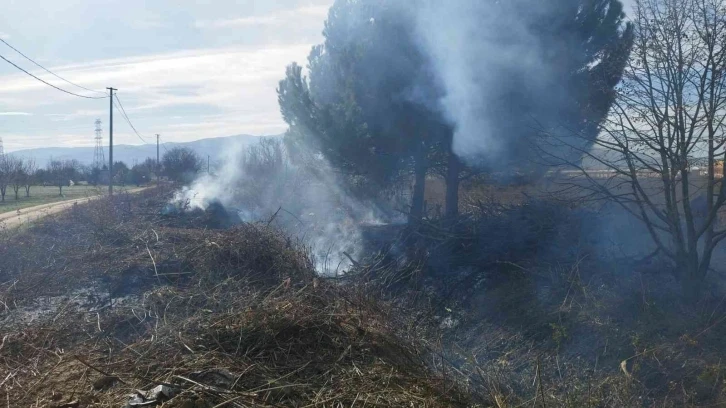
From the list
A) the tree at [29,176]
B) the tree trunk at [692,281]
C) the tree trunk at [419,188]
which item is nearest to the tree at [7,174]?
the tree at [29,176]

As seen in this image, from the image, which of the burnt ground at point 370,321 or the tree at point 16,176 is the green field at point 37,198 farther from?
the burnt ground at point 370,321

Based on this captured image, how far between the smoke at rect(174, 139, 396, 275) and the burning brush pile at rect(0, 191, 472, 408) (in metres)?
2.31

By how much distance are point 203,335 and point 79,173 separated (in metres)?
60.8

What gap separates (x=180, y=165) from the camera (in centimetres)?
4394

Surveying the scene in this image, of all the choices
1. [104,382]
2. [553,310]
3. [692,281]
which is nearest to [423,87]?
[553,310]

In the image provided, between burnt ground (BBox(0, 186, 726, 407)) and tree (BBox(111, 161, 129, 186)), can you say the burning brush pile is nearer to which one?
burnt ground (BBox(0, 186, 726, 407))

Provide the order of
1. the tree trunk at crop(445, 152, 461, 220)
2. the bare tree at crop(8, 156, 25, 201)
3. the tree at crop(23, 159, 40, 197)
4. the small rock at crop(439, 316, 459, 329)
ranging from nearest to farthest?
the small rock at crop(439, 316, 459, 329), the tree trunk at crop(445, 152, 461, 220), the bare tree at crop(8, 156, 25, 201), the tree at crop(23, 159, 40, 197)

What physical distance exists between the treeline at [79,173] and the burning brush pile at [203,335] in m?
24.4

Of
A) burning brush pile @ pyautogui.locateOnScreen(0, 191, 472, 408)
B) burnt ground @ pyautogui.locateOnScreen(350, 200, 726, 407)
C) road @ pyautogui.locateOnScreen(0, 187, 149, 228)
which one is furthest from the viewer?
road @ pyautogui.locateOnScreen(0, 187, 149, 228)

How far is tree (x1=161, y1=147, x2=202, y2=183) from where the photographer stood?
41.9m

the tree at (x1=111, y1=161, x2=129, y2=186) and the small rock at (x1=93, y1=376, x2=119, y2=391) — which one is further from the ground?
the tree at (x1=111, y1=161, x2=129, y2=186)

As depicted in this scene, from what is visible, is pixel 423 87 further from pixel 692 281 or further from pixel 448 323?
pixel 692 281

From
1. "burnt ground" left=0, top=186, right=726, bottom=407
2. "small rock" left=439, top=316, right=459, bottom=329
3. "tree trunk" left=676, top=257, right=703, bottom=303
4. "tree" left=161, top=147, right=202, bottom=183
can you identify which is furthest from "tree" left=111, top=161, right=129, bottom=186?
"tree trunk" left=676, top=257, right=703, bottom=303

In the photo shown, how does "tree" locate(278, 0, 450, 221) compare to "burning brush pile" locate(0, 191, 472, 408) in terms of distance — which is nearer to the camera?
"burning brush pile" locate(0, 191, 472, 408)
